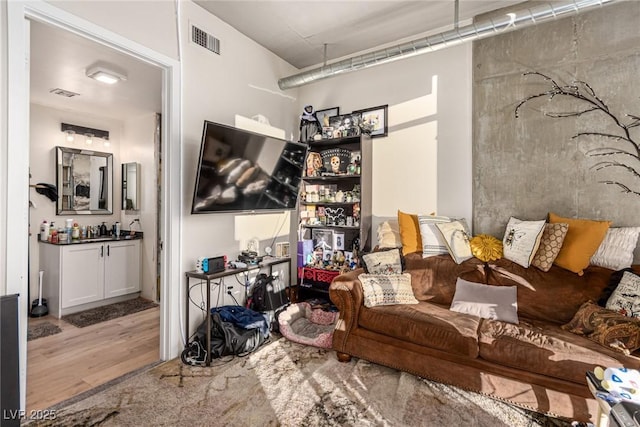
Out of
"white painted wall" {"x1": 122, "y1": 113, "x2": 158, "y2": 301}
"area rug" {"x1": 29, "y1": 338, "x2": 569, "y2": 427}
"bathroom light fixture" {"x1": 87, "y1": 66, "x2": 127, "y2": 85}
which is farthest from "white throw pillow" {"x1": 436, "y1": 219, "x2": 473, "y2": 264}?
"white painted wall" {"x1": 122, "y1": 113, "x2": 158, "y2": 301}

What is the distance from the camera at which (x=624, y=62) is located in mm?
2514

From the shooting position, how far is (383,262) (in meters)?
3.01

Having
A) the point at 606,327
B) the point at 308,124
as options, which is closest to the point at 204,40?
the point at 308,124

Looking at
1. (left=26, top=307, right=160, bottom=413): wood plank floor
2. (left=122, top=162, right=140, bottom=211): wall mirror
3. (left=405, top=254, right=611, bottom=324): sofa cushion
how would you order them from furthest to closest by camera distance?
(left=122, top=162, right=140, bottom=211): wall mirror < (left=405, top=254, right=611, bottom=324): sofa cushion < (left=26, top=307, right=160, bottom=413): wood plank floor

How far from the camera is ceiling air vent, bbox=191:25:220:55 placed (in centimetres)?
282

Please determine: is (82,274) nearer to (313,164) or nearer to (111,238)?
(111,238)

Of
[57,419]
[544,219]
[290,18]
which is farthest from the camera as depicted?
[290,18]

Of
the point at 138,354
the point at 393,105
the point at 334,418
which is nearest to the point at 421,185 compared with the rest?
the point at 393,105

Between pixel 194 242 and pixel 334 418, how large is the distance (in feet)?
5.98

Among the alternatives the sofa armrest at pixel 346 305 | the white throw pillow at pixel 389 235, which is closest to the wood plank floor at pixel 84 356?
the sofa armrest at pixel 346 305

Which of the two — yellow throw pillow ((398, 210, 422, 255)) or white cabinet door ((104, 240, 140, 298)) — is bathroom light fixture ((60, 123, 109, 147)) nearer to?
white cabinet door ((104, 240, 140, 298))

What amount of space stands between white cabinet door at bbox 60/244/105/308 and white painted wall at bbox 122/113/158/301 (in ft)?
1.77

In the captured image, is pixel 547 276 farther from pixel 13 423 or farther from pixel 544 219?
pixel 13 423

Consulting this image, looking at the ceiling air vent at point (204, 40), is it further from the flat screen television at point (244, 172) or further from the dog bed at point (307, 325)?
the dog bed at point (307, 325)
